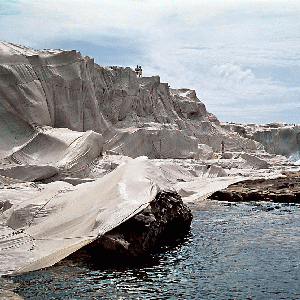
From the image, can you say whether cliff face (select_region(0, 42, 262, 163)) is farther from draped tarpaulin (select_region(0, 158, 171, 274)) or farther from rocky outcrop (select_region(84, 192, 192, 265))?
rocky outcrop (select_region(84, 192, 192, 265))

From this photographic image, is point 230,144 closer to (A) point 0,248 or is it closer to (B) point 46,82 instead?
(B) point 46,82

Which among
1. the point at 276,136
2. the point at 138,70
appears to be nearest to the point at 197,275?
the point at 138,70

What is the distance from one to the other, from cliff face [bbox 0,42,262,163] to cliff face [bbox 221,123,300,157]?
45.5ft

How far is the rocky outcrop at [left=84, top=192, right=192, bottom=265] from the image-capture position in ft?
19.7

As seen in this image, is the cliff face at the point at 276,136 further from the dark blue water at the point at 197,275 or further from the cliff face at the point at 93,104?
the dark blue water at the point at 197,275

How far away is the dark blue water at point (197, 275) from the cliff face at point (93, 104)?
10282mm

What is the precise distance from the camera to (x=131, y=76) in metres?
28.6

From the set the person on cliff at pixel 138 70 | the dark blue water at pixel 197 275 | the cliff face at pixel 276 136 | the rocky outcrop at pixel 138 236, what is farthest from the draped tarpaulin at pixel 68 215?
the cliff face at pixel 276 136

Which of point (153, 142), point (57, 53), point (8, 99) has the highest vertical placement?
point (57, 53)

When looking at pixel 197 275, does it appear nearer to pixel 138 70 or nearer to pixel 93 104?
pixel 93 104

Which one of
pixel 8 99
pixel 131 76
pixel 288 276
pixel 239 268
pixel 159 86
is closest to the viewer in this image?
pixel 288 276

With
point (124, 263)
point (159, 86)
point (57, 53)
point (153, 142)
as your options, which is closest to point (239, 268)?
point (124, 263)

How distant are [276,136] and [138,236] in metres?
45.1

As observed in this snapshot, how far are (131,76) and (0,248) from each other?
23242 mm
